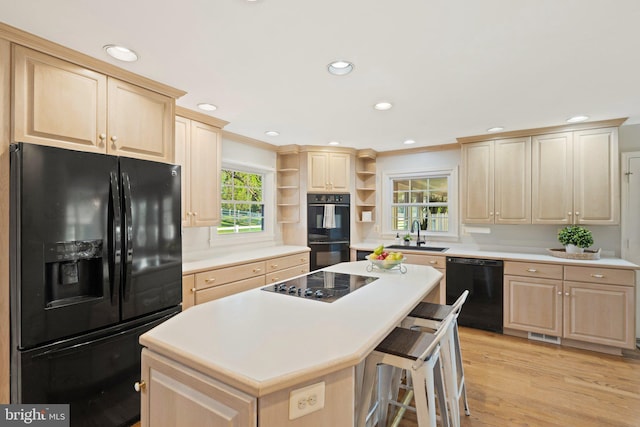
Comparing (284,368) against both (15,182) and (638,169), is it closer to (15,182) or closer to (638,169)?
(15,182)

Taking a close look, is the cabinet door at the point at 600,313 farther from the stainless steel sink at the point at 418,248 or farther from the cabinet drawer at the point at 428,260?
the stainless steel sink at the point at 418,248

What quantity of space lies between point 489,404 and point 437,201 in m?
2.94

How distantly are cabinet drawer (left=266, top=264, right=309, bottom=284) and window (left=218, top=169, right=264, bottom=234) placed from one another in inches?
32.4

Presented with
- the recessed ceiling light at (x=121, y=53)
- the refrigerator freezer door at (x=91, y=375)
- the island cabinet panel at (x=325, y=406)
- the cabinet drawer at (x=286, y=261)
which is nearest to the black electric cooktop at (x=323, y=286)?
the island cabinet panel at (x=325, y=406)

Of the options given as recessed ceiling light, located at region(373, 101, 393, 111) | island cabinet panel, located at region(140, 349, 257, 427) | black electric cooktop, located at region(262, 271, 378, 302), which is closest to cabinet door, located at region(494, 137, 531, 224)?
recessed ceiling light, located at region(373, 101, 393, 111)

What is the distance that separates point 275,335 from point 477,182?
3602 millimetres

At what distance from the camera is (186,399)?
110cm

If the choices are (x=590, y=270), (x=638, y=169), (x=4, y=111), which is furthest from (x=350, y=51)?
(x=638, y=169)

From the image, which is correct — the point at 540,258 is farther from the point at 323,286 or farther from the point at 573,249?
the point at 323,286

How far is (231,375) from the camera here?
0.97 metres

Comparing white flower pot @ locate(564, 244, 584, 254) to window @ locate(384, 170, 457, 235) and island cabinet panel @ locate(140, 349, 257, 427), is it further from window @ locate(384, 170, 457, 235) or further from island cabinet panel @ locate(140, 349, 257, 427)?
island cabinet panel @ locate(140, 349, 257, 427)

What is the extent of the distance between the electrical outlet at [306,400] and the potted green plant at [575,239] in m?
3.61

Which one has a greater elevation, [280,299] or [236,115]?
[236,115]

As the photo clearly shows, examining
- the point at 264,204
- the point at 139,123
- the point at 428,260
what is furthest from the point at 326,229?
the point at 139,123
